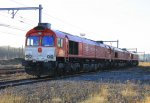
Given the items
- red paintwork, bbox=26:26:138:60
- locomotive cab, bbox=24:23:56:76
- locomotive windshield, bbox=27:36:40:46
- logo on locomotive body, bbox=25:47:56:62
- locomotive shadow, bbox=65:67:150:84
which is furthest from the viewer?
locomotive windshield, bbox=27:36:40:46

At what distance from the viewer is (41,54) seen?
25.7 m

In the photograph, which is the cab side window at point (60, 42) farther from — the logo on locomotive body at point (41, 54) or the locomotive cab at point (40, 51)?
the logo on locomotive body at point (41, 54)

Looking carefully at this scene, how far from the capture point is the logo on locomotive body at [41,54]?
1002 inches

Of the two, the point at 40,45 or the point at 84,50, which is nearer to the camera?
the point at 40,45

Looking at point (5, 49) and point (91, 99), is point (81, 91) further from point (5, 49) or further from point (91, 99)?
A: point (5, 49)

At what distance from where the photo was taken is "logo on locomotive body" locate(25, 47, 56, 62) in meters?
25.4

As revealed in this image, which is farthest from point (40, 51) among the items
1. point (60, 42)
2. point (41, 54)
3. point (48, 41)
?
point (60, 42)

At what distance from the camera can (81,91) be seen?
15969 millimetres

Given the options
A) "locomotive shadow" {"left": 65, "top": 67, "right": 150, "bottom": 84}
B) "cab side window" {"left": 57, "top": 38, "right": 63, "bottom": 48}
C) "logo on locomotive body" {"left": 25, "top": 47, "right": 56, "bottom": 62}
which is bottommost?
"locomotive shadow" {"left": 65, "top": 67, "right": 150, "bottom": 84}

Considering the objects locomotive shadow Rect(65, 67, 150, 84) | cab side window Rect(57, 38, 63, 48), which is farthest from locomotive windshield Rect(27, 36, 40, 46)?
locomotive shadow Rect(65, 67, 150, 84)

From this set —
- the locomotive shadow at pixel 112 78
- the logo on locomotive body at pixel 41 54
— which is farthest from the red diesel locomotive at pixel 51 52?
the locomotive shadow at pixel 112 78

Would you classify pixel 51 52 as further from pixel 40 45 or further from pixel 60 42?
pixel 60 42

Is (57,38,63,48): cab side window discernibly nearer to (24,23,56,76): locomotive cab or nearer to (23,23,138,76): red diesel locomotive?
(23,23,138,76): red diesel locomotive

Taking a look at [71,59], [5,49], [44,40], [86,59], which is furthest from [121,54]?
[5,49]
